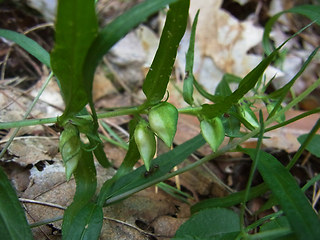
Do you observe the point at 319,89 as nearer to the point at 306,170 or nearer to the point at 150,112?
the point at 306,170

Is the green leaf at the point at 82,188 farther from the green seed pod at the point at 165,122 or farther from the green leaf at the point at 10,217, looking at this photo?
the green seed pod at the point at 165,122

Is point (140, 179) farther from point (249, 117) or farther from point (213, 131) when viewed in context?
point (249, 117)

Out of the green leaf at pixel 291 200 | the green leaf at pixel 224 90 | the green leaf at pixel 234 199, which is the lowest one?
the green leaf at pixel 291 200

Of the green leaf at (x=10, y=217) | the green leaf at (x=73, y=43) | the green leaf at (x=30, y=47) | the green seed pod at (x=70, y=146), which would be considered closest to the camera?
the green leaf at (x=73, y=43)

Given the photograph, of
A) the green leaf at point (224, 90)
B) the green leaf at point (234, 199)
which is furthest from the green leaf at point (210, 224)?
the green leaf at point (224, 90)

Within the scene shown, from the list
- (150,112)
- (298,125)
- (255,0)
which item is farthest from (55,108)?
(255,0)

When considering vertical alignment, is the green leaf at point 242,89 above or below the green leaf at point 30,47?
below
